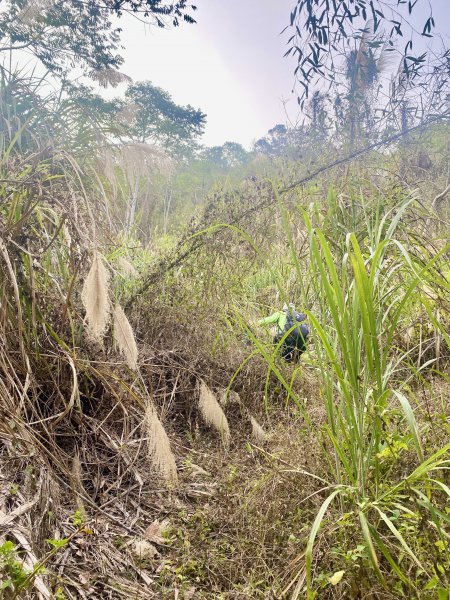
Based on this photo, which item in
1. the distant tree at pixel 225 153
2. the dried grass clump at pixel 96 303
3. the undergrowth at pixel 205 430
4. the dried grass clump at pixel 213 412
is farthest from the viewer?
the distant tree at pixel 225 153

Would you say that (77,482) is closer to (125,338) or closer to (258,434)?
(125,338)

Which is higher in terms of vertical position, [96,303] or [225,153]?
[225,153]

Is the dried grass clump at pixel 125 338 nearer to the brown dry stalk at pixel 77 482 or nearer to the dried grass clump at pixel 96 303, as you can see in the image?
the dried grass clump at pixel 96 303

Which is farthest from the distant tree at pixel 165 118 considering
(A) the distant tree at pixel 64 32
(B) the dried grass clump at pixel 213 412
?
(B) the dried grass clump at pixel 213 412

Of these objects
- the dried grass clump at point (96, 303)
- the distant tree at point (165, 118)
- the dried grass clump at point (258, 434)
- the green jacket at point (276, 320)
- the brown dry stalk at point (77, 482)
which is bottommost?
the dried grass clump at point (258, 434)

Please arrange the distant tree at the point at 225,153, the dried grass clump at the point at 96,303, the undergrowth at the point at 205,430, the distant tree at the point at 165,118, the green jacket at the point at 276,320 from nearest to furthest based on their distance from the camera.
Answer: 1. the dried grass clump at the point at 96,303
2. the undergrowth at the point at 205,430
3. the green jacket at the point at 276,320
4. the distant tree at the point at 165,118
5. the distant tree at the point at 225,153

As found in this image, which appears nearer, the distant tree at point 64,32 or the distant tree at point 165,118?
the distant tree at point 64,32

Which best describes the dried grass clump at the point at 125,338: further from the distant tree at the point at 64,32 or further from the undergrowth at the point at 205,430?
the distant tree at the point at 64,32

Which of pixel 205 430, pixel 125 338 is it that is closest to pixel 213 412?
pixel 205 430

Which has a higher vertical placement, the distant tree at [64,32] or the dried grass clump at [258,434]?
the distant tree at [64,32]

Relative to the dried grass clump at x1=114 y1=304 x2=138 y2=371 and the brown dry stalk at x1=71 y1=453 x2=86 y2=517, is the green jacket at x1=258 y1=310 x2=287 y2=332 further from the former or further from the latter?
the dried grass clump at x1=114 y1=304 x2=138 y2=371

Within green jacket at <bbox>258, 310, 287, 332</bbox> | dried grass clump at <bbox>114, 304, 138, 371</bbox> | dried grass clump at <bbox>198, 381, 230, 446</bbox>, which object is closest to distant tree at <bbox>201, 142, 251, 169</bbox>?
green jacket at <bbox>258, 310, 287, 332</bbox>

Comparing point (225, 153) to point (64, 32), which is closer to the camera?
point (64, 32)

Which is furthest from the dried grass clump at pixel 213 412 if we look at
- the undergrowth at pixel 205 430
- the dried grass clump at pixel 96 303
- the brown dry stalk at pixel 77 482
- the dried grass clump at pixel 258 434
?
the dried grass clump at pixel 96 303
